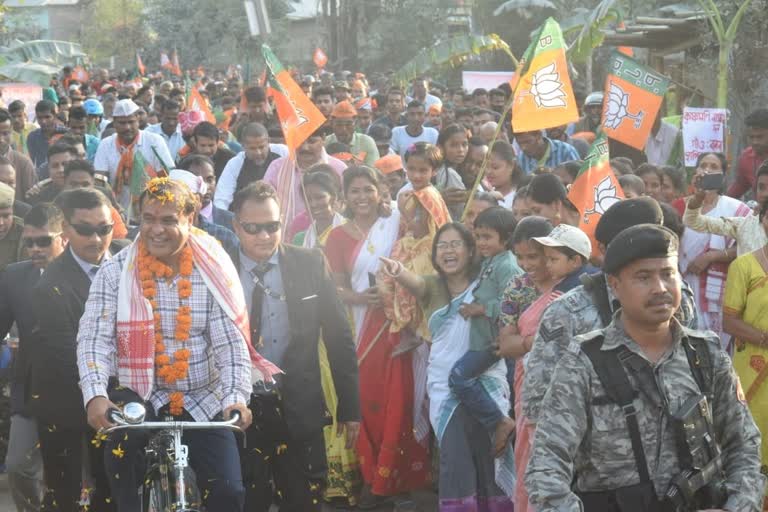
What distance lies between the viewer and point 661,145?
12.5 m

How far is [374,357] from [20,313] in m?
2.37

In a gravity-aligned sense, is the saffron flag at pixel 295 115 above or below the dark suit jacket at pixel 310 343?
above

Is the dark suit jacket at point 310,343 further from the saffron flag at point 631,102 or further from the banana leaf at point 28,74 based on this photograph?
the banana leaf at point 28,74

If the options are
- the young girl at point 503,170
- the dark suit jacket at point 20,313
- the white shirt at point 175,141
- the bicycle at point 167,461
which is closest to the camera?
the bicycle at point 167,461

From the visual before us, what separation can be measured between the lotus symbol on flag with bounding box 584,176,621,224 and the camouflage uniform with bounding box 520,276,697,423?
7.92 ft

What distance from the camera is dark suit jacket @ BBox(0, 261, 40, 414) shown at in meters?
6.39

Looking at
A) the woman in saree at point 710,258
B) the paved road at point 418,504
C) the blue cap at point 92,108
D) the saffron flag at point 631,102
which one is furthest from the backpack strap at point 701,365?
the blue cap at point 92,108

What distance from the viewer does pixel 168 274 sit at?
551 cm

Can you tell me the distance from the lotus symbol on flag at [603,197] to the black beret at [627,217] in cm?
223

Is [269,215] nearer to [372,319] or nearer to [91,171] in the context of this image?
[372,319]

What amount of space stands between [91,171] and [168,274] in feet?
14.1

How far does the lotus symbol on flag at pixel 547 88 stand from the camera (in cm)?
873

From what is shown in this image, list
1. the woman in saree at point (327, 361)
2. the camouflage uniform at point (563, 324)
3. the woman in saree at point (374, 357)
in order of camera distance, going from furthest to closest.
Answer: the woman in saree at point (327, 361)
the woman in saree at point (374, 357)
the camouflage uniform at point (563, 324)

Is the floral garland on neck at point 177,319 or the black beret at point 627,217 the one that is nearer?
the black beret at point 627,217
